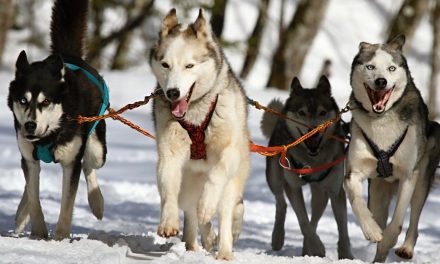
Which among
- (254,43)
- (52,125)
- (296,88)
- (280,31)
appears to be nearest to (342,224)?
(296,88)

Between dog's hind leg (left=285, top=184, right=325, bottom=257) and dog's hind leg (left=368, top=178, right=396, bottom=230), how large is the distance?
18.0 inches

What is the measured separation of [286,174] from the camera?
6.42 meters

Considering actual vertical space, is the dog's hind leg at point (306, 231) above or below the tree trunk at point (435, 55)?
below

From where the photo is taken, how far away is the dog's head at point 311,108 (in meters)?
6.46

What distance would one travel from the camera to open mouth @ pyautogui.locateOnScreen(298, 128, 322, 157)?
244 inches

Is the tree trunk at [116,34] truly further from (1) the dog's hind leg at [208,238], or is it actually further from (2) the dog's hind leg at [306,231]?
(1) the dog's hind leg at [208,238]

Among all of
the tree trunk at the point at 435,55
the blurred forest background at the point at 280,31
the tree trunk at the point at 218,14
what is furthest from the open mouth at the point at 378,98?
the tree trunk at the point at 435,55

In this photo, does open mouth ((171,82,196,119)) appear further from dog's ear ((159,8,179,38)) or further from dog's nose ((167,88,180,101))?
dog's ear ((159,8,179,38))

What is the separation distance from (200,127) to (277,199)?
7.18 ft

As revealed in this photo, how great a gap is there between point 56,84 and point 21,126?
1.07ft

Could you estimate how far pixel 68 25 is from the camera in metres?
5.96

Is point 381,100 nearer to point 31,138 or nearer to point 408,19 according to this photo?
point 31,138

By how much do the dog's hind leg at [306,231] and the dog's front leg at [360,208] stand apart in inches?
32.8

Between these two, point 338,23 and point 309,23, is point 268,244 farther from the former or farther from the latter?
point 338,23
